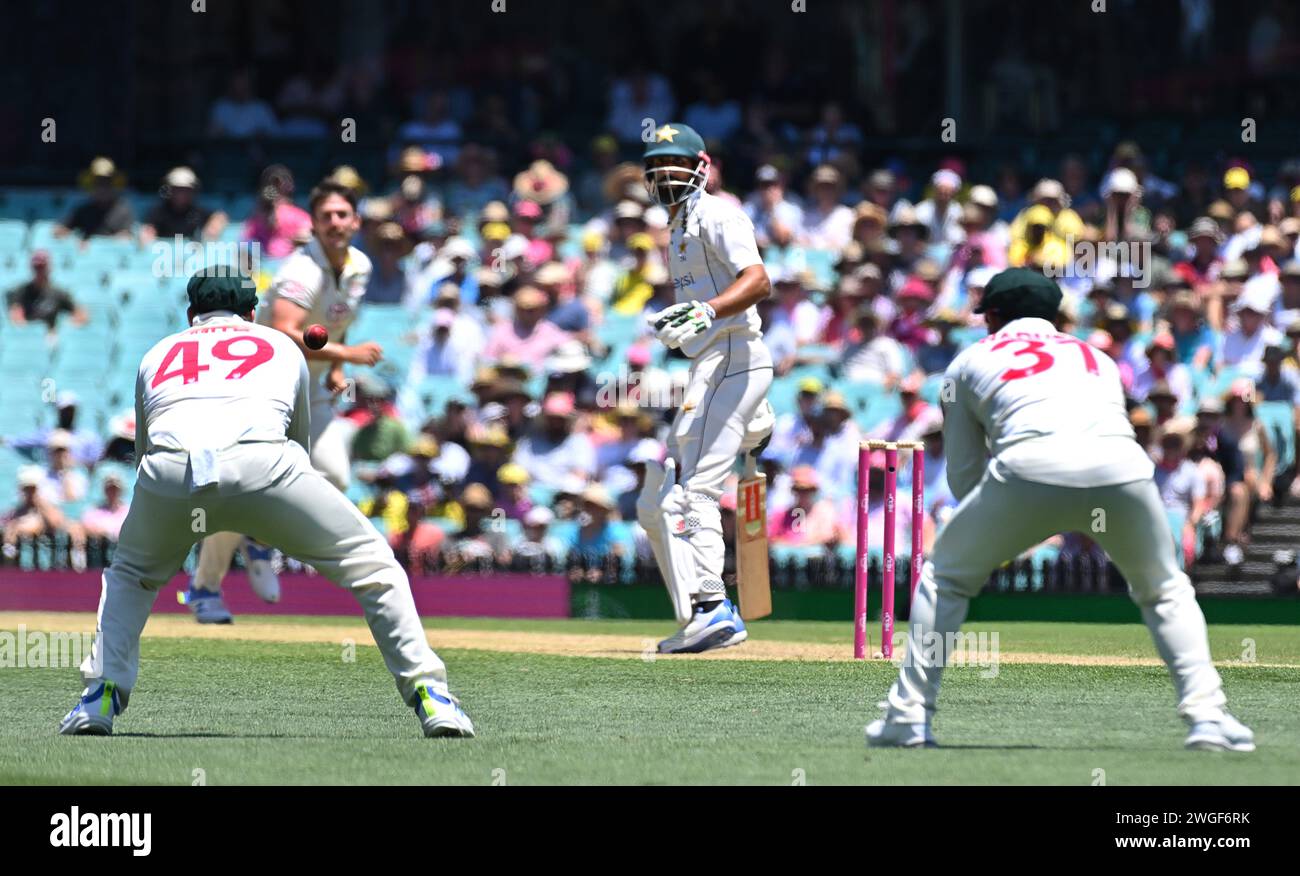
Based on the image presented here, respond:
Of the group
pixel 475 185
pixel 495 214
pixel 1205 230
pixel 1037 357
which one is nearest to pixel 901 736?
pixel 1037 357

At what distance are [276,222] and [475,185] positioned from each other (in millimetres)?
2109

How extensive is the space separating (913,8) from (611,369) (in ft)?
28.8

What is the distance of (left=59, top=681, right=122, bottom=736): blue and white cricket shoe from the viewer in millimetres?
9539

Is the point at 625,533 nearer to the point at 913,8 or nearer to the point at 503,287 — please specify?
the point at 503,287

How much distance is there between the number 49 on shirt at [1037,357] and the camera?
860 cm

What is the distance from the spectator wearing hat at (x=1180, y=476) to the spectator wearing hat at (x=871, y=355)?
2.81 metres

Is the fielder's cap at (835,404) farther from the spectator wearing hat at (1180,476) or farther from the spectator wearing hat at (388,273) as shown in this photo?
the spectator wearing hat at (388,273)

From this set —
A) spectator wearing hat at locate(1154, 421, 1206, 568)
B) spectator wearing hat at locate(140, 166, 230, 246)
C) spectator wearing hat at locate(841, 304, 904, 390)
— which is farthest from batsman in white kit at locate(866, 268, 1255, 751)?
spectator wearing hat at locate(140, 166, 230, 246)

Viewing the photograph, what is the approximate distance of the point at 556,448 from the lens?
19594mm

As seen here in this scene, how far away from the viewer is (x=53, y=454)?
20547 millimetres

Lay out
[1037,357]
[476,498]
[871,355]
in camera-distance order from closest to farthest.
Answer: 1. [1037,357]
2. [476,498]
3. [871,355]

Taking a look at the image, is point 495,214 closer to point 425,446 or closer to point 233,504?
point 425,446
